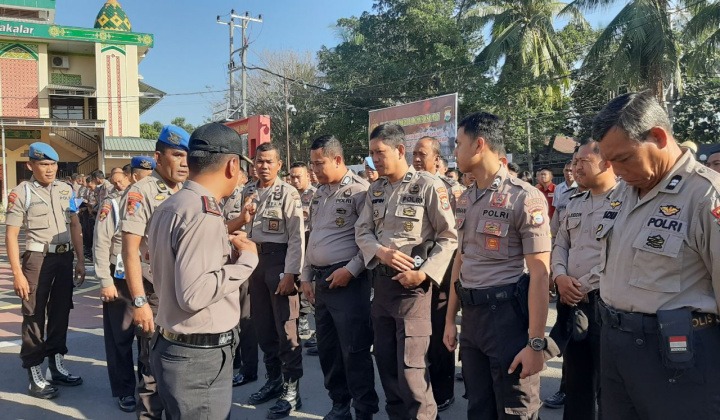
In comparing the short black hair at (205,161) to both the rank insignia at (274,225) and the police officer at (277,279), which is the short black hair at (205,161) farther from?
the rank insignia at (274,225)

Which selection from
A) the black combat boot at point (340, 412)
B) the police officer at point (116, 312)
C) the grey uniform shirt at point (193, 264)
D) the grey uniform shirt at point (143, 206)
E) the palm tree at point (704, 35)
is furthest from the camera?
the palm tree at point (704, 35)

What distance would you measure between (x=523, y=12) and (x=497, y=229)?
906 inches

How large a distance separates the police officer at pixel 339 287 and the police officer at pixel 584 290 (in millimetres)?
1215

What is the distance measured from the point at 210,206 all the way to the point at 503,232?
1.37m

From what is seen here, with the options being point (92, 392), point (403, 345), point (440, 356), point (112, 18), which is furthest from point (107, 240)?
point (112, 18)

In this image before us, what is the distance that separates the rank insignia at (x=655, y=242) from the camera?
179cm

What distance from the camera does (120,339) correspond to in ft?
13.1

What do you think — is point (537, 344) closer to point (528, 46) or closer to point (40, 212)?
point (40, 212)

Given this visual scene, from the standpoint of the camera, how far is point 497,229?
2.61m

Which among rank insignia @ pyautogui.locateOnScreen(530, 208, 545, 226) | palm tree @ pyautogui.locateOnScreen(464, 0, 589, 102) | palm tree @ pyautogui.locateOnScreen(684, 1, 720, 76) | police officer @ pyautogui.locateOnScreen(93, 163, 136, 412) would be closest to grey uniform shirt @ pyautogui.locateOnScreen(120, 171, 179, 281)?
police officer @ pyautogui.locateOnScreen(93, 163, 136, 412)

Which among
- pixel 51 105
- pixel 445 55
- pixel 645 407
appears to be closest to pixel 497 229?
pixel 645 407

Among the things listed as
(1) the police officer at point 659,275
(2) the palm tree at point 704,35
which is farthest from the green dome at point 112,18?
(1) the police officer at point 659,275

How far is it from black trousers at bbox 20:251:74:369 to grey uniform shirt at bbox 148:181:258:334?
2.73 m

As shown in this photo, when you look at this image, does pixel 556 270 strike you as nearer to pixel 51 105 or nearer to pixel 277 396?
pixel 277 396
